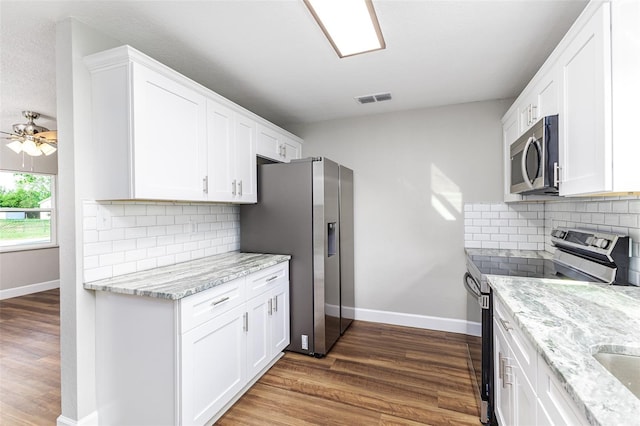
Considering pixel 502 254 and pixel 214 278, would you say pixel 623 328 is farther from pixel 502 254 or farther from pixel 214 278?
pixel 214 278

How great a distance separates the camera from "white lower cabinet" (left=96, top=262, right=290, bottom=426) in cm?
158

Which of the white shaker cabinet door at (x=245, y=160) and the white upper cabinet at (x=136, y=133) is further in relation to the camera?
the white shaker cabinet door at (x=245, y=160)

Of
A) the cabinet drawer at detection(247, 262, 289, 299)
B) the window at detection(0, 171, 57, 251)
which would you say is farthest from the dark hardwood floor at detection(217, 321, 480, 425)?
the window at detection(0, 171, 57, 251)

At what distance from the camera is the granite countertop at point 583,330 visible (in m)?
0.67

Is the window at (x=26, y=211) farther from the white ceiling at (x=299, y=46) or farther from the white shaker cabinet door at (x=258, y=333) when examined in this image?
the white shaker cabinet door at (x=258, y=333)

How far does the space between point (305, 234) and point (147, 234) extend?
124 centimetres

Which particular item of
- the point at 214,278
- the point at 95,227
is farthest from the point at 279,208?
the point at 95,227

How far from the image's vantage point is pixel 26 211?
15.5 feet

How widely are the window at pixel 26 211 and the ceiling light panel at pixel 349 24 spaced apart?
5.47 m

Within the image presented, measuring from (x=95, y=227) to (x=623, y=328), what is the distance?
8.34ft

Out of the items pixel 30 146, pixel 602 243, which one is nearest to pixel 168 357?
pixel 602 243

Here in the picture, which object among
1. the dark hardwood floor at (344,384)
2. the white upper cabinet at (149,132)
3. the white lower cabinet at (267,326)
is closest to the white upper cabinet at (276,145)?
the white upper cabinet at (149,132)

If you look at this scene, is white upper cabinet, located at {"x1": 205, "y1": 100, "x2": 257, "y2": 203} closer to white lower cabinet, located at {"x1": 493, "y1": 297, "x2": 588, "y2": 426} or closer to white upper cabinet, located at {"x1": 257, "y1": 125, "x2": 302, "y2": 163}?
white upper cabinet, located at {"x1": 257, "y1": 125, "x2": 302, "y2": 163}

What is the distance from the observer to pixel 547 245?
2803 millimetres
